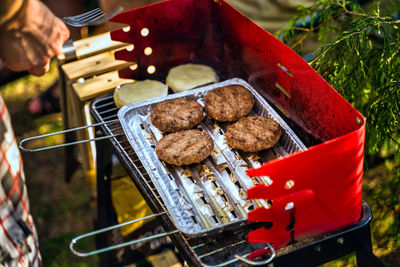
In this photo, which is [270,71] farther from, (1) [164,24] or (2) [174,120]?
(1) [164,24]

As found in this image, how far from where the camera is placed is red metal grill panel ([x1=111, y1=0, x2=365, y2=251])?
1537 millimetres

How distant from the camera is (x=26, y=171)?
13.8 feet

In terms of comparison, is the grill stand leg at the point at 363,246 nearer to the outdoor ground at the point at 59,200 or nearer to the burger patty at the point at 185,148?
the burger patty at the point at 185,148

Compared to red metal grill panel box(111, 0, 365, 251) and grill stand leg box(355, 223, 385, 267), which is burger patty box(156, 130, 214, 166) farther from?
grill stand leg box(355, 223, 385, 267)

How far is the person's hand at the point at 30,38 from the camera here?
2.06 meters

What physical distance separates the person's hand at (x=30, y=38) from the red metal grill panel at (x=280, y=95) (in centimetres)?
43

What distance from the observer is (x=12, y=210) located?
2006 mm

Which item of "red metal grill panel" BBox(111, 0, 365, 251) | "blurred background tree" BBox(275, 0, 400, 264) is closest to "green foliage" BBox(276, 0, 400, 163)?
"blurred background tree" BBox(275, 0, 400, 264)

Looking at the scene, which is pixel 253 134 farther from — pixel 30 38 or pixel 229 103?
pixel 30 38

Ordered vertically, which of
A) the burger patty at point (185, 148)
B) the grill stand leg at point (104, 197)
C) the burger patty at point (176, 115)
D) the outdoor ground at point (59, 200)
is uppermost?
the burger patty at point (176, 115)

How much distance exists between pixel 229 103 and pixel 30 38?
1037mm

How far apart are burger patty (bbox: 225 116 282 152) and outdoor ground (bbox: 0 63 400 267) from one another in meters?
1.31

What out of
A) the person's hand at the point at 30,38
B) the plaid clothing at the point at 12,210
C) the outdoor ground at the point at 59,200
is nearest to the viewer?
the plaid clothing at the point at 12,210

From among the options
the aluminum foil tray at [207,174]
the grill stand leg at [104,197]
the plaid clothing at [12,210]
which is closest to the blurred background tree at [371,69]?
the aluminum foil tray at [207,174]
